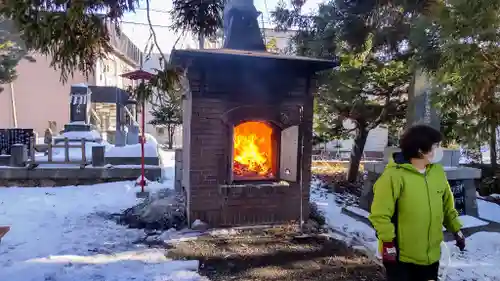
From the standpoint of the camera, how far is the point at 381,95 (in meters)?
10.2

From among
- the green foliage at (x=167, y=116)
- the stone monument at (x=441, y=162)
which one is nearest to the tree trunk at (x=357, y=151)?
the stone monument at (x=441, y=162)

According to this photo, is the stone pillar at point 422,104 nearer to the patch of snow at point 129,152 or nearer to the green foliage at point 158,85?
the green foliage at point 158,85

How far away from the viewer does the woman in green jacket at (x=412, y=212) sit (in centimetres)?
271

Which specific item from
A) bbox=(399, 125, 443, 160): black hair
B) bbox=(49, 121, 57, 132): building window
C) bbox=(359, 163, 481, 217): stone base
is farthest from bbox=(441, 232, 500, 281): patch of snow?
bbox=(49, 121, 57, 132): building window

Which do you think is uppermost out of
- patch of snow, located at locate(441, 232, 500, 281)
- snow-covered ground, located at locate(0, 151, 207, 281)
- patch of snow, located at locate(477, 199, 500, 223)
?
patch of snow, located at locate(477, 199, 500, 223)

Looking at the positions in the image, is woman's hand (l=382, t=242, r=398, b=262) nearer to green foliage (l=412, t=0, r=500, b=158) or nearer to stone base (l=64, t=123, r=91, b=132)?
green foliage (l=412, t=0, r=500, b=158)

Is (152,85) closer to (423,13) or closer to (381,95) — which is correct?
(423,13)

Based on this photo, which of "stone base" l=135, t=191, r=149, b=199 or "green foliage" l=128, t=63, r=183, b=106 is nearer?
"green foliage" l=128, t=63, r=183, b=106

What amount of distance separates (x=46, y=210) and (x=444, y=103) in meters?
6.95

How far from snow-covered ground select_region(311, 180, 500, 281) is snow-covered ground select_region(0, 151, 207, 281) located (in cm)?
250

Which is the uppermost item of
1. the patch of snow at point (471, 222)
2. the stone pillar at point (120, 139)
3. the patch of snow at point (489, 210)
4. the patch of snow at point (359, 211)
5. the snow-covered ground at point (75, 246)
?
the stone pillar at point (120, 139)

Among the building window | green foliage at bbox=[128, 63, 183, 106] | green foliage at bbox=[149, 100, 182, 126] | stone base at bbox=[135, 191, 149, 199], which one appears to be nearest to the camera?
green foliage at bbox=[128, 63, 183, 106]

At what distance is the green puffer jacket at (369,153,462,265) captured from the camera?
8.93ft

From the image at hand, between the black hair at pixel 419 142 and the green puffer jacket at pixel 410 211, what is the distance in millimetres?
105
